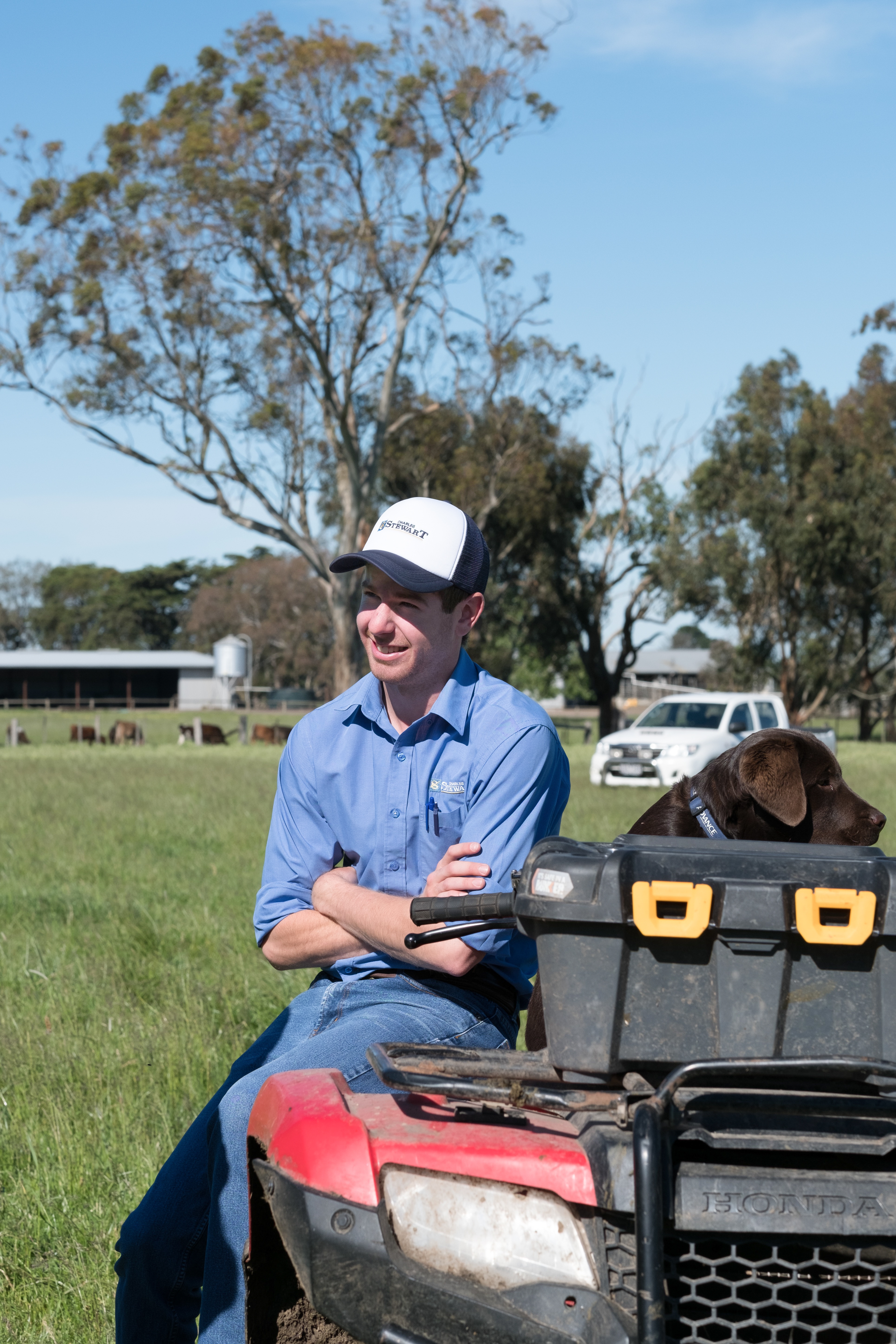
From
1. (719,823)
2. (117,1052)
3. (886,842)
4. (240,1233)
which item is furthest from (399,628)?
(886,842)

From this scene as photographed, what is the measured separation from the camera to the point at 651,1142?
1378mm

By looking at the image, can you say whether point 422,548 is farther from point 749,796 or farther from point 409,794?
point 749,796

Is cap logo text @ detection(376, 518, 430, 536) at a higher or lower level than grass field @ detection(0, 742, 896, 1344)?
higher

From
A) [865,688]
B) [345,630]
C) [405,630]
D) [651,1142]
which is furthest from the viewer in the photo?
[865,688]

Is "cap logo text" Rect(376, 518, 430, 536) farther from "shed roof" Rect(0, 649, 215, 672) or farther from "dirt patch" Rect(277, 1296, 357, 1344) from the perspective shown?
"shed roof" Rect(0, 649, 215, 672)

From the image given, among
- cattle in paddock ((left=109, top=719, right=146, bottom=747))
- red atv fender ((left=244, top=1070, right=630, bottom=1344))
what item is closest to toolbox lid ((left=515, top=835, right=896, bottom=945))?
red atv fender ((left=244, top=1070, right=630, bottom=1344))

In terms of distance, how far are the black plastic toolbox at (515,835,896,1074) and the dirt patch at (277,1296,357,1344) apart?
540 mm

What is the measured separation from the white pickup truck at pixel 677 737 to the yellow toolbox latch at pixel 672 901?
17.5 m

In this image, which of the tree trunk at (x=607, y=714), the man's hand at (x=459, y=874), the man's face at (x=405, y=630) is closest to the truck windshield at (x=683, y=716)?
the man's face at (x=405, y=630)

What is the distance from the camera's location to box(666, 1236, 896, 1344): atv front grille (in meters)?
1.43

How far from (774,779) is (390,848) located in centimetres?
175

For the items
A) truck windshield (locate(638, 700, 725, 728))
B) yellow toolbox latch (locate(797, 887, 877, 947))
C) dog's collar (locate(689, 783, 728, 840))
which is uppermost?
yellow toolbox latch (locate(797, 887, 877, 947))

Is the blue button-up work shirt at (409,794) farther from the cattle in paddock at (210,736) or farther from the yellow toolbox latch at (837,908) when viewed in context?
→ the cattle in paddock at (210,736)

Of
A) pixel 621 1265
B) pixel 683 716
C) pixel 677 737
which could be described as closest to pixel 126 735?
pixel 683 716
